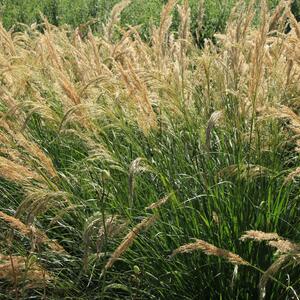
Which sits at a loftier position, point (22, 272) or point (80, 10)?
point (22, 272)

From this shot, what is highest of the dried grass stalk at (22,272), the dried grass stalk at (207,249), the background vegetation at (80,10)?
the dried grass stalk at (207,249)

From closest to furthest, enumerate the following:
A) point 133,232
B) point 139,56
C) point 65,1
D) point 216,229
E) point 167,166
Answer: point 133,232 < point 216,229 < point 167,166 < point 139,56 < point 65,1

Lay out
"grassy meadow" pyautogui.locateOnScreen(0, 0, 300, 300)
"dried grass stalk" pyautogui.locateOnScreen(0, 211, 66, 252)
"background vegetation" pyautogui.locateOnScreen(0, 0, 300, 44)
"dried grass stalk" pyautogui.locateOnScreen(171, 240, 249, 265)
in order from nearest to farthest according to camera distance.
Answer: "dried grass stalk" pyautogui.locateOnScreen(171, 240, 249, 265) → "dried grass stalk" pyautogui.locateOnScreen(0, 211, 66, 252) → "grassy meadow" pyautogui.locateOnScreen(0, 0, 300, 300) → "background vegetation" pyautogui.locateOnScreen(0, 0, 300, 44)

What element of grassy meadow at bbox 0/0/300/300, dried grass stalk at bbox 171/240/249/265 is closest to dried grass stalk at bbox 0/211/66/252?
grassy meadow at bbox 0/0/300/300

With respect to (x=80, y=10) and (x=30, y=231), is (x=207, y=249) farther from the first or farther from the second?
(x=80, y=10)

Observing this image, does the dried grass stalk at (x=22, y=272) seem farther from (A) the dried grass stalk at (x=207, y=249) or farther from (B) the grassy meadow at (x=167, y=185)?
(A) the dried grass stalk at (x=207, y=249)

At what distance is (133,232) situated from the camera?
257 cm

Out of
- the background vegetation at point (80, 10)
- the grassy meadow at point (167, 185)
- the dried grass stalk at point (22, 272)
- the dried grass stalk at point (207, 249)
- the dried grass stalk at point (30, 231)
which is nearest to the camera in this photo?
the dried grass stalk at point (207, 249)

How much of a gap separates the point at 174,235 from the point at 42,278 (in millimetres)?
531

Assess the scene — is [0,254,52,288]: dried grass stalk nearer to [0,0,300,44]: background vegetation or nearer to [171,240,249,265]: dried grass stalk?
[171,240,249,265]: dried grass stalk

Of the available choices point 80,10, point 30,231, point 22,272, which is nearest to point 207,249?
point 30,231

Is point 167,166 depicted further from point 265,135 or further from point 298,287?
point 298,287

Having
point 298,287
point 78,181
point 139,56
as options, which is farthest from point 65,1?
point 298,287

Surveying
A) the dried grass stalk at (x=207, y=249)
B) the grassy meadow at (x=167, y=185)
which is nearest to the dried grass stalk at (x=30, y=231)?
the grassy meadow at (x=167, y=185)
